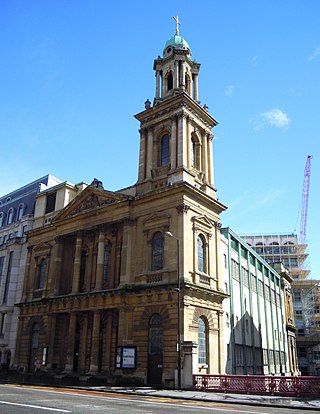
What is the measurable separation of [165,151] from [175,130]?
2.54m

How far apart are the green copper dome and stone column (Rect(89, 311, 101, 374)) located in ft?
92.7

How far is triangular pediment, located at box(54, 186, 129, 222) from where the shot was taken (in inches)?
1492

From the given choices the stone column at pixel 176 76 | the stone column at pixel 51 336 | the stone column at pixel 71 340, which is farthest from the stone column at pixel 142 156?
the stone column at pixel 51 336

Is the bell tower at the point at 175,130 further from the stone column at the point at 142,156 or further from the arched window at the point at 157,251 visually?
the arched window at the point at 157,251

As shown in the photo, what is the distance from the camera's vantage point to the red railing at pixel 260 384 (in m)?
21.2

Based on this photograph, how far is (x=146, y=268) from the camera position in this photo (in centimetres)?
3331

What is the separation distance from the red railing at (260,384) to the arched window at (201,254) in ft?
32.6

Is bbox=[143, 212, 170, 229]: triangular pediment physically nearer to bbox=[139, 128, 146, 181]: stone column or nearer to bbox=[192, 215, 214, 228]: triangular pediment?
bbox=[192, 215, 214, 228]: triangular pediment

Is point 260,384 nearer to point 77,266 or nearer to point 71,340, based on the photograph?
point 71,340

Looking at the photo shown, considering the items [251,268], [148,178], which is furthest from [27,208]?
[251,268]

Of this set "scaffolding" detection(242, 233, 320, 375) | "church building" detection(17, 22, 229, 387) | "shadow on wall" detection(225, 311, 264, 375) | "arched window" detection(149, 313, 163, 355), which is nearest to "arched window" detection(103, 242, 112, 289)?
"church building" detection(17, 22, 229, 387)

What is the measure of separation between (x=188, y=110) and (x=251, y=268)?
924 inches

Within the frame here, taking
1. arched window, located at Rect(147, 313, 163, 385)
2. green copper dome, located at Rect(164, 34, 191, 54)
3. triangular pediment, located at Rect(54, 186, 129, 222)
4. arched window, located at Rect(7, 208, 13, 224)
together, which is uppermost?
green copper dome, located at Rect(164, 34, 191, 54)

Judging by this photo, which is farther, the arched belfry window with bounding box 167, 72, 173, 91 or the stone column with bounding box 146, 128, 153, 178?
the arched belfry window with bounding box 167, 72, 173, 91
